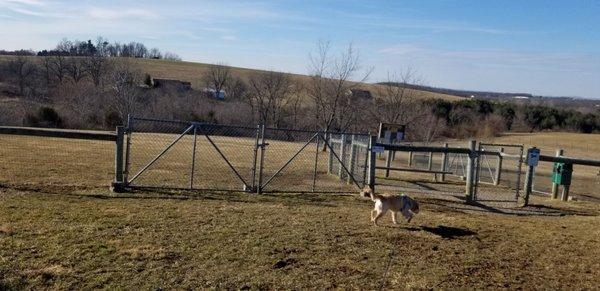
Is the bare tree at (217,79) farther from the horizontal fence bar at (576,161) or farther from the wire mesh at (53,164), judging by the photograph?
the horizontal fence bar at (576,161)

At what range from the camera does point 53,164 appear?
14.1m

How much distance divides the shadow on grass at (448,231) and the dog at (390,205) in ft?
1.18

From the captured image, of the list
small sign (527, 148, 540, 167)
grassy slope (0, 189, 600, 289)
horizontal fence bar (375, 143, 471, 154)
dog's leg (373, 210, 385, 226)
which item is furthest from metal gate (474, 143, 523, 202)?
dog's leg (373, 210, 385, 226)

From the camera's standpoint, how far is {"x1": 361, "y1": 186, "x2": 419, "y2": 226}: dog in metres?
8.26

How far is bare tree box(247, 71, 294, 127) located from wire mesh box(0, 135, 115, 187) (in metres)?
31.6

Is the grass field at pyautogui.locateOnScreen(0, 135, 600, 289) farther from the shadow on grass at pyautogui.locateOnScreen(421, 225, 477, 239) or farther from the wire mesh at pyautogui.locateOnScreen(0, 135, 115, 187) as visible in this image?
the wire mesh at pyautogui.locateOnScreen(0, 135, 115, 187)

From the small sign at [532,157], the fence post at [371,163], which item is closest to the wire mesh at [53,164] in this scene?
the fence post at [371,163]

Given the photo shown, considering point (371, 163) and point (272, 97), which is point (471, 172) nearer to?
point (371, 163)

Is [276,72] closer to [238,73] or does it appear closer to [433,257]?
[238,73]

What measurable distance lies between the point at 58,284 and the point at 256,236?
2.68 m

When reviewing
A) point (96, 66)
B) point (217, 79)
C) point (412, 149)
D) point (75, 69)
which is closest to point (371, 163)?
point (412, 149)

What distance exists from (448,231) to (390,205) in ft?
3.13

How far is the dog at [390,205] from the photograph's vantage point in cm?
826

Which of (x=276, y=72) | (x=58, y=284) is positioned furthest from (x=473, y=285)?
(x=276, y=72)
